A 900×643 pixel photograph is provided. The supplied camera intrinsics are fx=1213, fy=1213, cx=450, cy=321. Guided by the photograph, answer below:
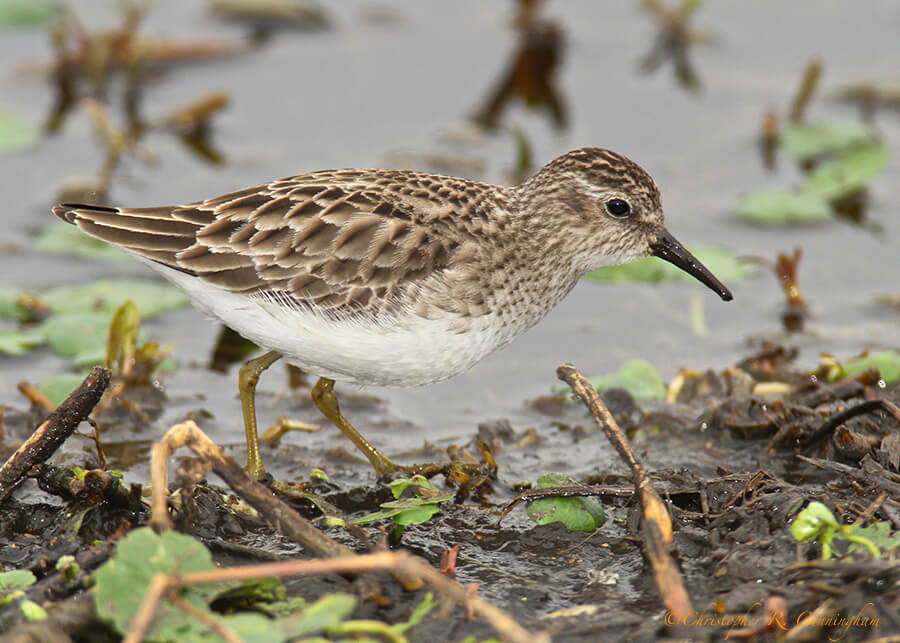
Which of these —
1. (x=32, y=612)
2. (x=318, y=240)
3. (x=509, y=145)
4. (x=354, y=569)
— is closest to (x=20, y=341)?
(x=318, y=240)

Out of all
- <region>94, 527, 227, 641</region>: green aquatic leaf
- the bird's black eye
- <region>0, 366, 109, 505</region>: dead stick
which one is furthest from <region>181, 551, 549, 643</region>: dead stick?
the bird's black eye

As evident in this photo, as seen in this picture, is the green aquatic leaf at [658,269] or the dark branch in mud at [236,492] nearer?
the dark branch in mud at [236,492]

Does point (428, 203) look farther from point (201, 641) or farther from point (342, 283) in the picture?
point (201, 641)

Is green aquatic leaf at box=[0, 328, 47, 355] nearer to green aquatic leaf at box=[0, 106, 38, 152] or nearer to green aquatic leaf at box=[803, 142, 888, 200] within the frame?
green aquatic leaf at box=[0, 106, 38, 152]

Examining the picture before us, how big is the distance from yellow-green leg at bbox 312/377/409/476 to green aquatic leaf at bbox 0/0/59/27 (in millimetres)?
7832

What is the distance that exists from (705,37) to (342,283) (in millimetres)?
8329

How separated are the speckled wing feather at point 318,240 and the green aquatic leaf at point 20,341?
180cm

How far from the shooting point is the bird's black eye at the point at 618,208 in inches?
291

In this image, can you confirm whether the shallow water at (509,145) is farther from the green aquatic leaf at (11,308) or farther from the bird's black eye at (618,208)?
the bird's black eye at (618,208)

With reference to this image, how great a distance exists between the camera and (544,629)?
5387 millimetres

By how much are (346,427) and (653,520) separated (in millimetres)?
2618

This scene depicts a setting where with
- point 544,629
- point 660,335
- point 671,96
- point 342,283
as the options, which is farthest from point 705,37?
point 544,629

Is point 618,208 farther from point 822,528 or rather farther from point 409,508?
point 822,528

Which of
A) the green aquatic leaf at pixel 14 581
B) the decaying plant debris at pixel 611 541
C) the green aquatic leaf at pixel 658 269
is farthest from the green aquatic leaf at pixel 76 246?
the green aquatic leaf at pixel 14 581
